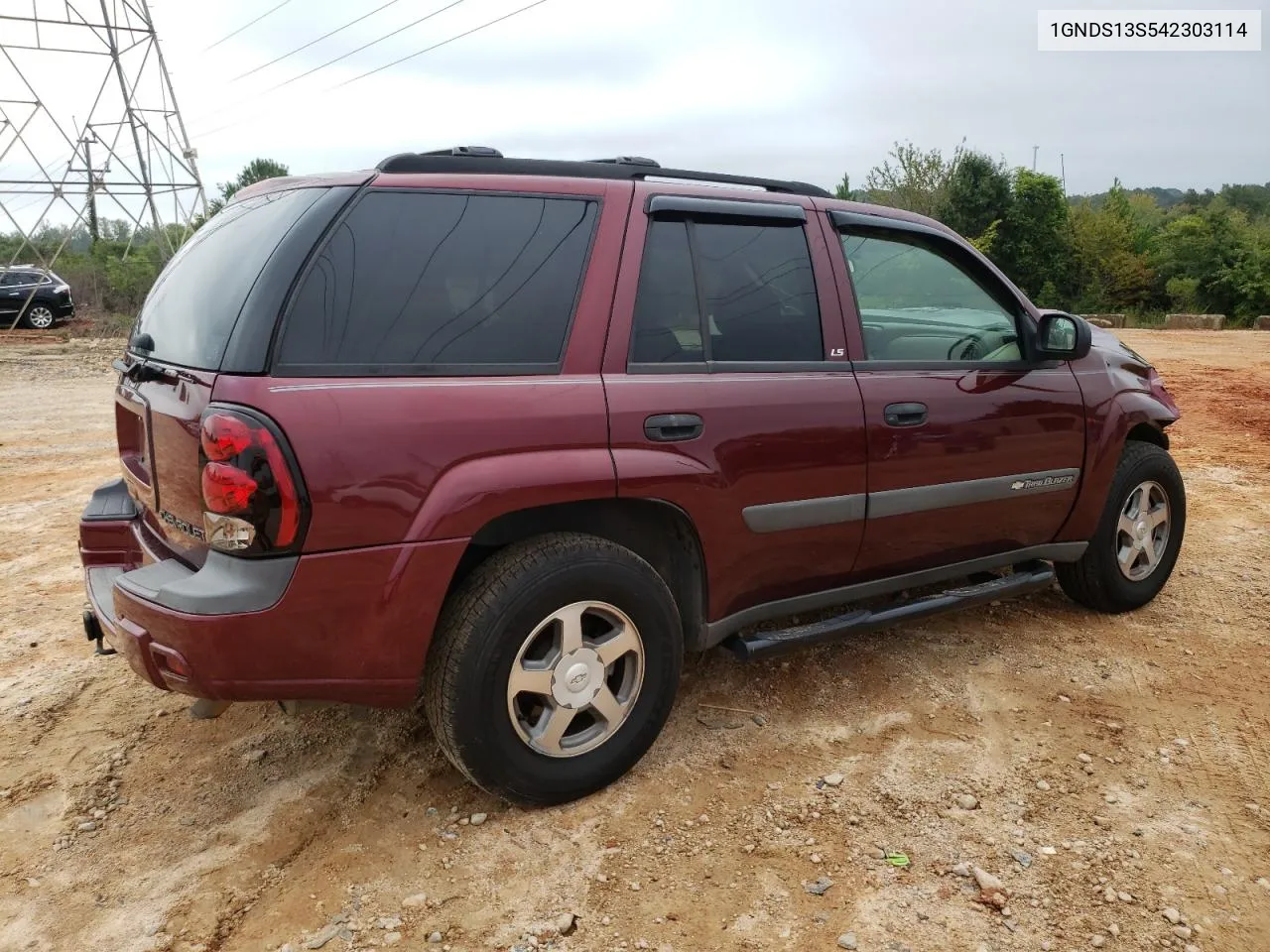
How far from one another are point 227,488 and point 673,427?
1.23m

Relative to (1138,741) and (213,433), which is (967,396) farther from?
(213,433)

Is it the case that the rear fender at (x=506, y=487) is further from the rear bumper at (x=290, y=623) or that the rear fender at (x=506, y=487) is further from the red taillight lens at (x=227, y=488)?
the red taillight lens at (x=227, y=488)

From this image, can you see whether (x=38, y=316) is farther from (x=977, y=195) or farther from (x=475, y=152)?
(x=977, y=195)

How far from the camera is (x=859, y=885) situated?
244 centimetres

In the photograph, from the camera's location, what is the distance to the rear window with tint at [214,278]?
2.46 m

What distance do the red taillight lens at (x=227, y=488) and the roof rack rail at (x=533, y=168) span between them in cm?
97

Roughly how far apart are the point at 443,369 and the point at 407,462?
282 mm

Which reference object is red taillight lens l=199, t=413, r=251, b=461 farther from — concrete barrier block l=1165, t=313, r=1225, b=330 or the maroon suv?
concrete barrier block l=1165, t=313, r=1225, b=330

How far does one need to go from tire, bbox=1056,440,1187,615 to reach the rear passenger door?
1512 millimetres

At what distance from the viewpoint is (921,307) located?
11.9 ft

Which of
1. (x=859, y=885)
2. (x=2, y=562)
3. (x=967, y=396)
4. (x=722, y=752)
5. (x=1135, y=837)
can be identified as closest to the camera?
(x=859, y=885)

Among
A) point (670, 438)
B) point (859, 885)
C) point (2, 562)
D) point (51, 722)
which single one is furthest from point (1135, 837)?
point (2, 562)

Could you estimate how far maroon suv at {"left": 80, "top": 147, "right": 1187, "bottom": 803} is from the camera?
2314mm

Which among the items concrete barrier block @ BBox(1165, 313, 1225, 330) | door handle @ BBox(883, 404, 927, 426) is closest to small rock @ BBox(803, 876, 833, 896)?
door handle @ BBox(883, 404, 927, 426)
